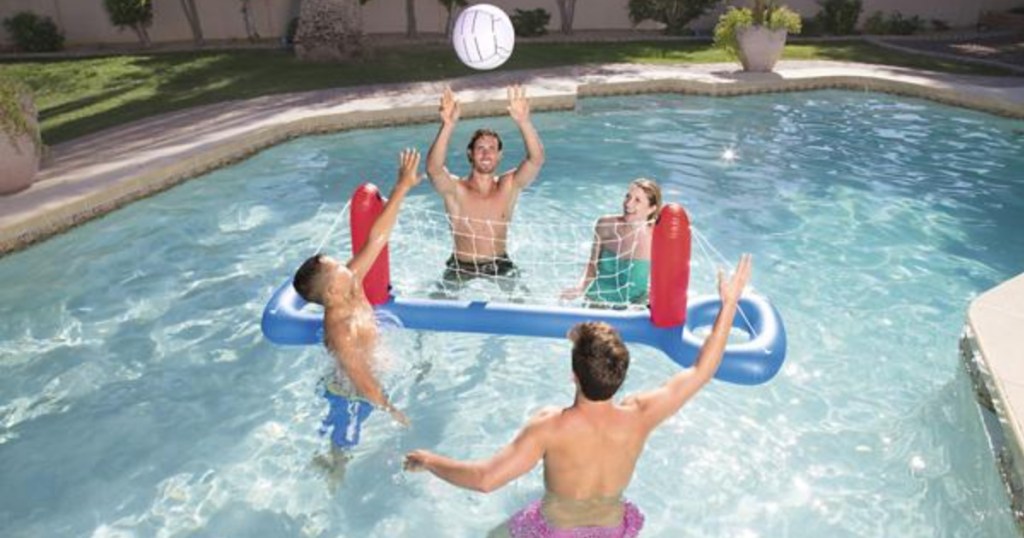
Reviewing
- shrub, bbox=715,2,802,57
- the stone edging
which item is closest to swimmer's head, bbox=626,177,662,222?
the stone edging

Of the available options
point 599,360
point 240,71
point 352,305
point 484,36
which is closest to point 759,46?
point 484,36

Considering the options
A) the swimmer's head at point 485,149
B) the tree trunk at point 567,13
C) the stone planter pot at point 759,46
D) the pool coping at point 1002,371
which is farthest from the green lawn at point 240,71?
the pool coping at point 1002,371

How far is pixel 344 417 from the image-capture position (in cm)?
503

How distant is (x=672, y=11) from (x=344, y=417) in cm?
2520

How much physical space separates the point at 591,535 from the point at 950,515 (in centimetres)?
267

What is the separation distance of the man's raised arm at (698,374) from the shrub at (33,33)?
25928mm

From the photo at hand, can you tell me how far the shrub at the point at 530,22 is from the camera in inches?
1037

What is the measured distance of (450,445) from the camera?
18.7ft

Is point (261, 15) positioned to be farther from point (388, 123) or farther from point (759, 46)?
point (759, 46)

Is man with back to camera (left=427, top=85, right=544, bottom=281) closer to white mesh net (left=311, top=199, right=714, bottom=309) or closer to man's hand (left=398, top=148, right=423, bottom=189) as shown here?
white mesh net (left=311, top=199, right=714, bottom=309)

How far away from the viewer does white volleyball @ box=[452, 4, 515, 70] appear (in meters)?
8.28

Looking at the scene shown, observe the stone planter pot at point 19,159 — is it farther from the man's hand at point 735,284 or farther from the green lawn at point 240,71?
the man's hand at point 735,284

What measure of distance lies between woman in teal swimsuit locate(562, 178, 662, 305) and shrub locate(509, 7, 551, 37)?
840 inches

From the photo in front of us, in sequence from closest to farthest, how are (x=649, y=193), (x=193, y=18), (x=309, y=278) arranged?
1. (x=309, y=278)
2. (x=649, y=193)
3. (x=193, y=18)
